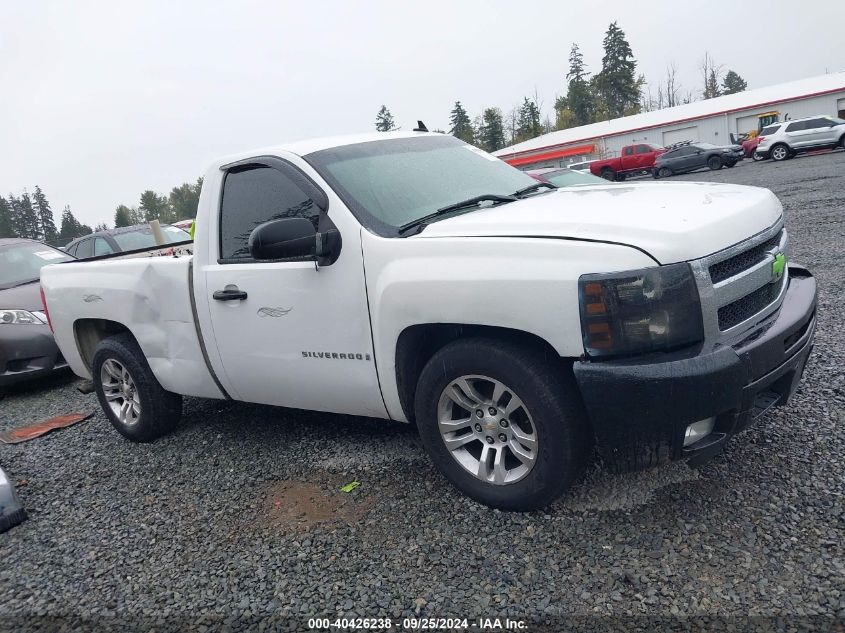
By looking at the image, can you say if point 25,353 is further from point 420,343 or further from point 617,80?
point 617,80

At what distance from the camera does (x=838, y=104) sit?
38188 millimetres

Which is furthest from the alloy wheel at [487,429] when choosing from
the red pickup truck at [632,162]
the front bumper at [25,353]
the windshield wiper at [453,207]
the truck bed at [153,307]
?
the red pickup truck at [632,162]

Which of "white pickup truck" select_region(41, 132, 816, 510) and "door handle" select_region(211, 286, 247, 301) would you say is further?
"door handle" select_region(211, 286, 247, 301)

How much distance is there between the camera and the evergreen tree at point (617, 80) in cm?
7612

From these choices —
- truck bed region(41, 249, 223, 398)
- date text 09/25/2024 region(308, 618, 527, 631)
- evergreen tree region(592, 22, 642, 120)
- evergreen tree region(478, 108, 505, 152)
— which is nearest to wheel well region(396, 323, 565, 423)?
date text 09/25/2024 region(308, 618, 527, 631)

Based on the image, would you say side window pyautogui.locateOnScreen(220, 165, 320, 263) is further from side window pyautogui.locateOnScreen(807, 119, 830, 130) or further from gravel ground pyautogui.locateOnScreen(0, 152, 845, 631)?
side window pyautogui.locateOnScreen(807, 119, 830, 130)

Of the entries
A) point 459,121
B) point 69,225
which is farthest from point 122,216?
point 459,121

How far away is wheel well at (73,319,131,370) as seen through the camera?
5.01 meters

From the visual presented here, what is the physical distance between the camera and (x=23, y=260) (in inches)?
316

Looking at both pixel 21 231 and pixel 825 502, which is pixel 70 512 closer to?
pixel 825 502

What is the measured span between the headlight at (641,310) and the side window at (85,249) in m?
10.6

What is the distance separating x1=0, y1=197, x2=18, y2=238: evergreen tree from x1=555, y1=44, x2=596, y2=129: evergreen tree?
6825 centimetres

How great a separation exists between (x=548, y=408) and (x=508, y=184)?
5.64 feet

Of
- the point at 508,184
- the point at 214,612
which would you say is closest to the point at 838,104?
the point at 508,184
